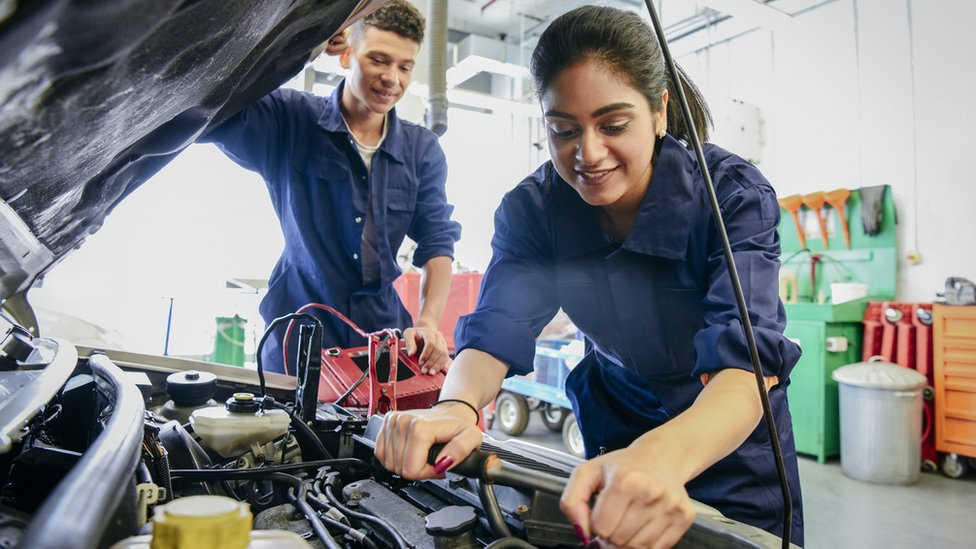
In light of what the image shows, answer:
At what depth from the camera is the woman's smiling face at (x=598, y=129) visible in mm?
925

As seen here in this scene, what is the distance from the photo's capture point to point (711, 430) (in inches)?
28.6

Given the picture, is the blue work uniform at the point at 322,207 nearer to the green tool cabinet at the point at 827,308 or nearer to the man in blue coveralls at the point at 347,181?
the man in blue coveralls at the point at 347,181

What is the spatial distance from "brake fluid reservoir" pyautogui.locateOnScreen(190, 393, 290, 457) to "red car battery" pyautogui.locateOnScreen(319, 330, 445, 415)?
1.19ft

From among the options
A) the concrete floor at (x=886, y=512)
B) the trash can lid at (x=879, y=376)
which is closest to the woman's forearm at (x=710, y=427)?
the concrete floor at (x=886, y=512)

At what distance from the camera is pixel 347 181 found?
5.75 feet

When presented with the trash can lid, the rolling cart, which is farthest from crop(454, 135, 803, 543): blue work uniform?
the trash can lid

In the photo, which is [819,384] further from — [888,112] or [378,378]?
[378,378]

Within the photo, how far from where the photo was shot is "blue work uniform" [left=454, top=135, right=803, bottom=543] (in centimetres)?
90

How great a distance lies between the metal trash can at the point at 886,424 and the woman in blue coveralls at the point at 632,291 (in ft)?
8.86

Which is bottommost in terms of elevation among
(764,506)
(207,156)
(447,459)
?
(764,506)

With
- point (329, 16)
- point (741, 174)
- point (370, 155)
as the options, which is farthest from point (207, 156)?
point (741, 174)

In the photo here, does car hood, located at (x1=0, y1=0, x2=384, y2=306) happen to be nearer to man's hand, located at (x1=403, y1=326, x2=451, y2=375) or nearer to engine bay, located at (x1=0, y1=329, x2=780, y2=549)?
engine bay, located at (x1=0, y1=329, x2=780, y2=549)

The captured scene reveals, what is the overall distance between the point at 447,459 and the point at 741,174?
0.69 m

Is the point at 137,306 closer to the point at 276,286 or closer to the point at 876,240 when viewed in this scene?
the point at 276,286
